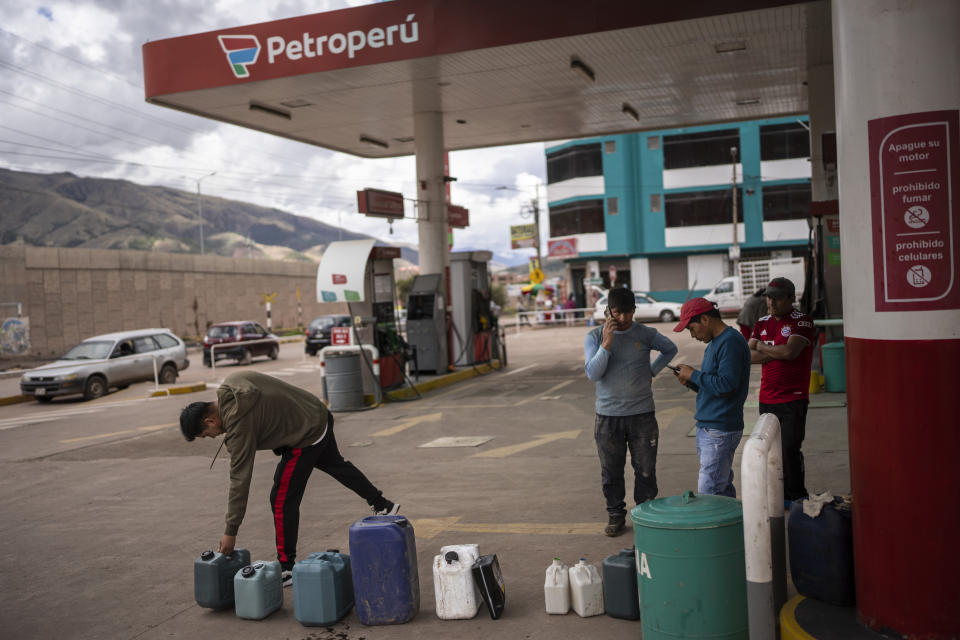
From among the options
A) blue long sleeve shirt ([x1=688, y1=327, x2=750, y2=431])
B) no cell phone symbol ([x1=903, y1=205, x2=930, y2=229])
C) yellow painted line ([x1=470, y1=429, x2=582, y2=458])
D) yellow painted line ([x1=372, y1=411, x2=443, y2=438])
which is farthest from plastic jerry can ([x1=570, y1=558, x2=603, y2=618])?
yellow painted line ([x1=372, y1=411, x2=443, y2=438])

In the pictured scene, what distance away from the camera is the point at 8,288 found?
3369 cm

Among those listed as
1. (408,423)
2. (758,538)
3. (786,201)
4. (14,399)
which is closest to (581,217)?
(786,201)

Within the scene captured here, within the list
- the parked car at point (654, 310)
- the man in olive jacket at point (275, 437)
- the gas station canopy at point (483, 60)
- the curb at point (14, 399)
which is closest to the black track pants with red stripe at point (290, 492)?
the man in olive jacket at point (275, 437)

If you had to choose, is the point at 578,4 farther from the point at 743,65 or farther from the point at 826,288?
the point at 826,288

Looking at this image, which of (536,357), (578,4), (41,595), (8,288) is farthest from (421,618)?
(8,288)

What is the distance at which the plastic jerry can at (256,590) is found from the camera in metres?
5.21

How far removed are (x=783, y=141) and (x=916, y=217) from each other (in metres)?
46.1

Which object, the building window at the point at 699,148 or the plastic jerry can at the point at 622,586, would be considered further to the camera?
the building window at the point at 699,148

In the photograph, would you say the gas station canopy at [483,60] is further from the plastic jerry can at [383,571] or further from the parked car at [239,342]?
the plastic jerry can at [383,571]

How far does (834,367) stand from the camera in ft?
41.3

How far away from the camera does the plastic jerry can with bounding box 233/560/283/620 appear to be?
17.1ft

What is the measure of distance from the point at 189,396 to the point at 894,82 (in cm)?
1834

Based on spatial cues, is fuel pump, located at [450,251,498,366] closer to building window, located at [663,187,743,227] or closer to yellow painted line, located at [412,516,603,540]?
yellow painted line, located at [412,516,603,540]

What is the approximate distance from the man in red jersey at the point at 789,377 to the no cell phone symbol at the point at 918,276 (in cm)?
225
